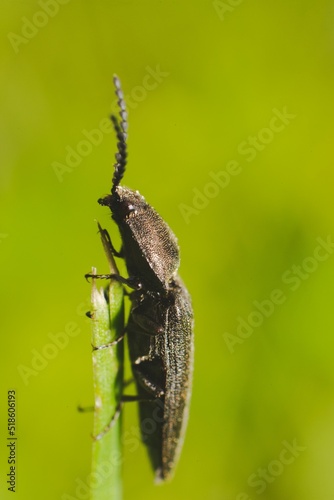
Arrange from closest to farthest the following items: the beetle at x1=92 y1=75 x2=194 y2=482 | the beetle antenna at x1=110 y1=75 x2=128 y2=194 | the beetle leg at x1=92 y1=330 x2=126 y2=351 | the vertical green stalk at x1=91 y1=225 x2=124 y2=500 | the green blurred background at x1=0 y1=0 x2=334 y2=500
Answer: the vertical green stalk at x1=91 y1=225 x2=124 y2=500 < the beetle leg at x1=92 y1=330 x2=126 y2=351 < the beetle antenna at x1=110 y1=75 x2=128 y2=194 < the green blurred background at x1=0 y1=0 x2=334 y2=500 < the beetle at x1=92 y1=75 x2=194 y2=482

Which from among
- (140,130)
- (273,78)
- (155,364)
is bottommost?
(155,364)

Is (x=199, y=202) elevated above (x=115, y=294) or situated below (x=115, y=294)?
above

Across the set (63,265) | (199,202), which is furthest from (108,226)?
(199,202)

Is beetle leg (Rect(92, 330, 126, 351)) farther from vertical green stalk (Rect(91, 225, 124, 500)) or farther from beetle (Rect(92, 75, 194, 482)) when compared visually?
beetle (Rect(92, 75, 194, 482))

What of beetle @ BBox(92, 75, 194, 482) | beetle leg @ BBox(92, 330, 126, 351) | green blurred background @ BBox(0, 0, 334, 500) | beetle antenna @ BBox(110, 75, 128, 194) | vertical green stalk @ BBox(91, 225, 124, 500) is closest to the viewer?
vertical green stalk @ BBox(91, 225, 124, 500)

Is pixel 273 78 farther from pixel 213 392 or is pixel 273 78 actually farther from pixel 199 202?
pixel 213 392

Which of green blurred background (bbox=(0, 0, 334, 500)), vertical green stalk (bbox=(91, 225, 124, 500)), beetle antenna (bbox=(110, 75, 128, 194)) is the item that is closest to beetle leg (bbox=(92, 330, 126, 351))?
vertical green stalk (bbox=(91, 225, 124, 500))

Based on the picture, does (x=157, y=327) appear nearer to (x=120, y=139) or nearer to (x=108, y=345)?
(x=108, y=345)
